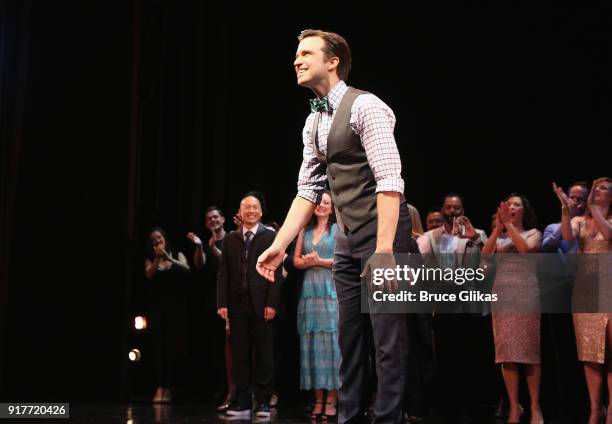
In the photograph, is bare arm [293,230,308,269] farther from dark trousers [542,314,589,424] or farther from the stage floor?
dark trousers [542,314,589,424]

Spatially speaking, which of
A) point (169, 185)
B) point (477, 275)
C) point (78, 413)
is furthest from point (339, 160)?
point (169, 185)

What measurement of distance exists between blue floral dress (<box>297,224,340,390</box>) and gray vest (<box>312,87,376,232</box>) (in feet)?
9.58

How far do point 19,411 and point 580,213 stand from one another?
3.55 meters

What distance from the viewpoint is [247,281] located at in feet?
18.5

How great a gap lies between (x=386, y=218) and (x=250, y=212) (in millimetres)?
3217

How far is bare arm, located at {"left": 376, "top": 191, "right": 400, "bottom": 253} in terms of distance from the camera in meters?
2.57

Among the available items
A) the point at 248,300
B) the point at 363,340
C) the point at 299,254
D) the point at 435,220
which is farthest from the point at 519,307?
the point at 363,340

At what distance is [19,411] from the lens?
4.77 metres

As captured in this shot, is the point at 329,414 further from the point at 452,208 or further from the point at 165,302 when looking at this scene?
the point at 165,302

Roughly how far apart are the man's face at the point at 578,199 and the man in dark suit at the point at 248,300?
1.99 m

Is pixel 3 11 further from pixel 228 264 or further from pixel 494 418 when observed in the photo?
pixel 494 418

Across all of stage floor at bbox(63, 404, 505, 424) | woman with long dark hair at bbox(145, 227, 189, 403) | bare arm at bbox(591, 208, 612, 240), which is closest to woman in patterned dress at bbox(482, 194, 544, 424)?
stage floor at bbox(63, 404, 505, 424)

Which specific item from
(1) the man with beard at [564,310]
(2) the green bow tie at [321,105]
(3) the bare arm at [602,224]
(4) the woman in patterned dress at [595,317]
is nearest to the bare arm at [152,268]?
(1) the man with beard at [564,310]

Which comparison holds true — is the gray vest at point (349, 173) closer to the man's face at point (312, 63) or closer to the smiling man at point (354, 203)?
the smiling man at point (354, 203)
